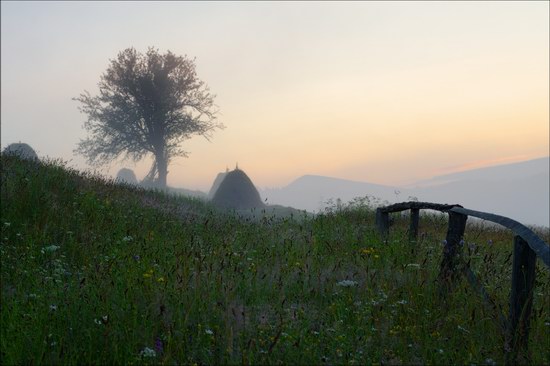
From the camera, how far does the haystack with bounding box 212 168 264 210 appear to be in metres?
35.8

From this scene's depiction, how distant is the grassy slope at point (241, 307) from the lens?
4.54m

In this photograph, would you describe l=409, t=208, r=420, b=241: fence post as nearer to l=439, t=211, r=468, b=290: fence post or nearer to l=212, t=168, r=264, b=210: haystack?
l=439, t=211, r=468, b=290: fence post

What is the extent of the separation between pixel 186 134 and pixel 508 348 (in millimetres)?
41673

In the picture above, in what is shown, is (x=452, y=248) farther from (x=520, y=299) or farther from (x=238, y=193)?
(x=238, y=193)

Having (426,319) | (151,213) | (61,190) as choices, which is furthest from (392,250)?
(61,190)

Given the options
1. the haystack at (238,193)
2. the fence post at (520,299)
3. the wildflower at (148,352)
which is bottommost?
the wildflower at (148,352)

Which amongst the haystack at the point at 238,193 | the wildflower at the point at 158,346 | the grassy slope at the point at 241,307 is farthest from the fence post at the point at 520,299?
the haystack at the point at 238,193

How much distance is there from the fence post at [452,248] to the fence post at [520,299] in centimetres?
127

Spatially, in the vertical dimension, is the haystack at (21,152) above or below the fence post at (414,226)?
above

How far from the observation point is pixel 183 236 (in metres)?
10.7

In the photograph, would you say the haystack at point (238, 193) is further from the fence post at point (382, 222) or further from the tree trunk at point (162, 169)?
the fence post at point (382, 222)

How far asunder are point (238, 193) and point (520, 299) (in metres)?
31.9

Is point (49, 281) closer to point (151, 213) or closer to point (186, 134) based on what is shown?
point (151, 213)

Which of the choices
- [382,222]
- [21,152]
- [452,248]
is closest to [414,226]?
[382,222]
